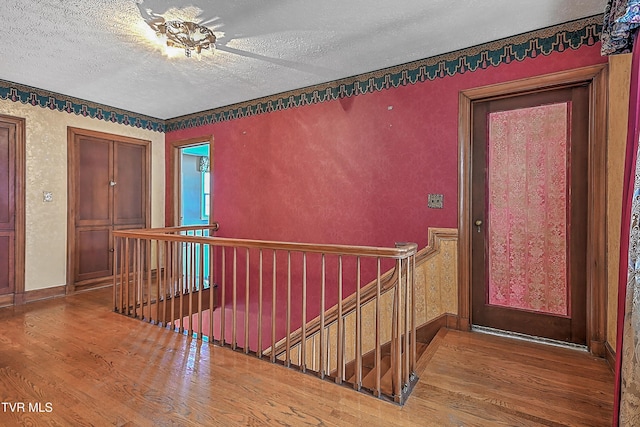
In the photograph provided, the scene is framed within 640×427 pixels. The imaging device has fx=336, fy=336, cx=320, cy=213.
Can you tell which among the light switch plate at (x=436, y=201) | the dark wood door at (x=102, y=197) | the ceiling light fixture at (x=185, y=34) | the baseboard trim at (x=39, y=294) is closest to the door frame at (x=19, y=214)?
the baseboard trim at (x=39, y=294)

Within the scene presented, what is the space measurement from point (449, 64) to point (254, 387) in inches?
111

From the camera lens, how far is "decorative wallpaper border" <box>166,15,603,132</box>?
7.74ft

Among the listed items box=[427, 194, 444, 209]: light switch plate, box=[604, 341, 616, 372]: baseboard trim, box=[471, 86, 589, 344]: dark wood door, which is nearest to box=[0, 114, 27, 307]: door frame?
box=[427, 194, 444, 209]: light switch plate

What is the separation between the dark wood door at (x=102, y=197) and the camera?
4.05 meters

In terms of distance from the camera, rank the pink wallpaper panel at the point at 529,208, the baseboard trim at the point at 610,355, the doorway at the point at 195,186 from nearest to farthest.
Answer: the baseboard trim at the point at 610,355 < the pink wallpaper panel at the point at 529,208 < the doorway at the point at 195,186

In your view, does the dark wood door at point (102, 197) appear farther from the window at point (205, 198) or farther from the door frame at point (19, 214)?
the window at point (205, 198)

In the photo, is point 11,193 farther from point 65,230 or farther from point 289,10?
point 289,10

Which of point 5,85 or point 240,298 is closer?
point 5,85

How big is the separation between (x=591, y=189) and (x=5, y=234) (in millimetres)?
5244

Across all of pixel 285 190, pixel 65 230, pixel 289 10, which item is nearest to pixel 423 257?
pixel 285 190

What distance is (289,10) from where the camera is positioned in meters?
2.19

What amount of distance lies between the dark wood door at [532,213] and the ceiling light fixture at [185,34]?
7.17 feet

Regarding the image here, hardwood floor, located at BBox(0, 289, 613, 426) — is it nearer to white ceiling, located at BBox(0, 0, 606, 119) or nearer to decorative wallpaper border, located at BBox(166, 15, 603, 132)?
decorative wallpaper border, located at BBox(166, 15, 603, 132)

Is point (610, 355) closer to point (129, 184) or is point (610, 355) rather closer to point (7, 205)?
point (129, 184)
